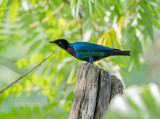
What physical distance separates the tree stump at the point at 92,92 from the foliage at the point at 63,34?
1410mm

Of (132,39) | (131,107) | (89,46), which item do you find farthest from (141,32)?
(131,107)

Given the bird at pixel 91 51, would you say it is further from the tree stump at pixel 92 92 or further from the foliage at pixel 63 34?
the tree stump at pixel 92 92

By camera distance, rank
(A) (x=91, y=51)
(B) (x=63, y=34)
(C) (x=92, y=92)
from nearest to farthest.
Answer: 1. (C) (x=92, y=92)
2. (A) (x=91, y=51)
3. (B) (x=63, y=34)

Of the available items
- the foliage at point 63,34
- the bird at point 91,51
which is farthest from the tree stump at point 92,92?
the foliage at point 63,34

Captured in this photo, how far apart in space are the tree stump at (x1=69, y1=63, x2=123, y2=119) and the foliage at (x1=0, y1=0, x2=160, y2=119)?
141cm

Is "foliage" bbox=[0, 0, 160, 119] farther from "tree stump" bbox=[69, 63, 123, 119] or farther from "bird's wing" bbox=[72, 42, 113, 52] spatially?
"tree stump" bbox=[69, 63, 123, 119]

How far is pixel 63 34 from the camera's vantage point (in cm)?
605

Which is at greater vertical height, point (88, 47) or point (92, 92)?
point (88, 47)

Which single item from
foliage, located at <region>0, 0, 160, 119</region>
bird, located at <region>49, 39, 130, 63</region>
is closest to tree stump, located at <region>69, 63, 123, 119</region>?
bird, located at <region>49, 39, 130, 63</region>

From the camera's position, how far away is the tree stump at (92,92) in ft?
8.66

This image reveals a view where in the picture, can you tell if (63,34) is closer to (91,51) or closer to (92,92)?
(91,51)

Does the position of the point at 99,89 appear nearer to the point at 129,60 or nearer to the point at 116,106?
the point at 116,106

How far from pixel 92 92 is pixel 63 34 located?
136 inches

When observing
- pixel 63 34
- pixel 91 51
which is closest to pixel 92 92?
pixel 91 51
